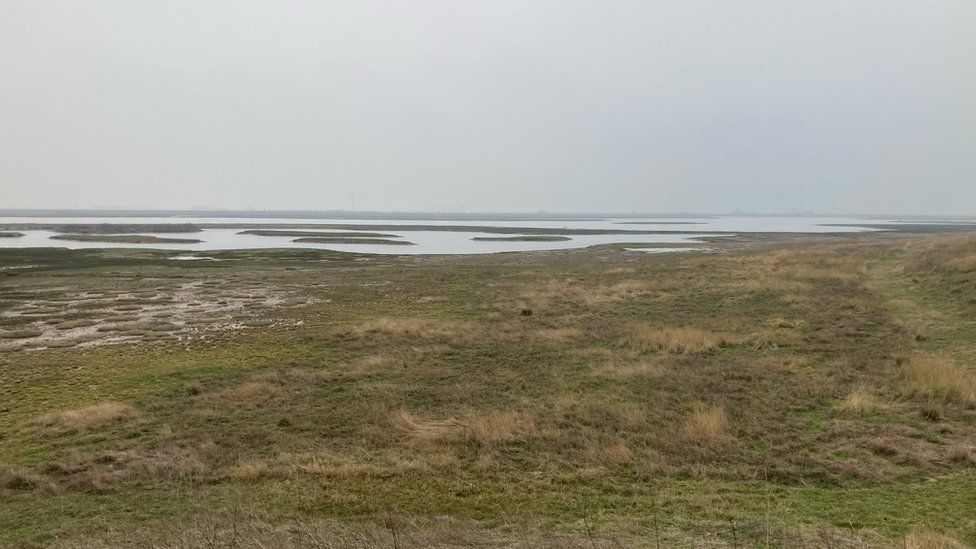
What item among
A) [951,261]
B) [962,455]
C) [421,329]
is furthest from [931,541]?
[951,261]

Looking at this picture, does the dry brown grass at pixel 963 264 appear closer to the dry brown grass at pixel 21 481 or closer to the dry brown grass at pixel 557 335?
the dry brown grass at pixel 557 335

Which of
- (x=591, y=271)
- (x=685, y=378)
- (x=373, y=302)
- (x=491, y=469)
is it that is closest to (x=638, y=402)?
(x=685, y=378)

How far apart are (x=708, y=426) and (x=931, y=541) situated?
15.6 feet

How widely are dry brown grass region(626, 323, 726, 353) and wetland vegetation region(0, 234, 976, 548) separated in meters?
0.13

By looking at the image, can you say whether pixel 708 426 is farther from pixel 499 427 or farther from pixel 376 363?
pixel 376 363

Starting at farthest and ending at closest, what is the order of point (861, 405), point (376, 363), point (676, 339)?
point (676, 339) < point (376, 363) < point (861, 405)

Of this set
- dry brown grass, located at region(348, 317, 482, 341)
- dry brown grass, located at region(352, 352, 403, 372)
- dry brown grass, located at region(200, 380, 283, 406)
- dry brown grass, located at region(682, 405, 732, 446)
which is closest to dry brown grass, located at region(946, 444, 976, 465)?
dry brown grass, located at region(682, 405, 732, 446)

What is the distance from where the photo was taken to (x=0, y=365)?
17625mm

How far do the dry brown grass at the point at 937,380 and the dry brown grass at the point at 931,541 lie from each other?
7.49m

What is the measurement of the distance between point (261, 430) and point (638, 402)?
9.71 metres

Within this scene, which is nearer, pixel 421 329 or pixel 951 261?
pixel 421 329

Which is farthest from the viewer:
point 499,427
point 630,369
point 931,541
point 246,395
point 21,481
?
point 630,369

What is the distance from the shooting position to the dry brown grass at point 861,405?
37.6 feet

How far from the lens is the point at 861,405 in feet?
38.2
